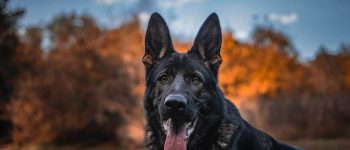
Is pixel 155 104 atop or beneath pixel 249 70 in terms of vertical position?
beneath

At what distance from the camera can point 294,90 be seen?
47.5m

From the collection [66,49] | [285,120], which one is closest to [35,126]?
[66,49]

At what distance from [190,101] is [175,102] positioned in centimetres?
26

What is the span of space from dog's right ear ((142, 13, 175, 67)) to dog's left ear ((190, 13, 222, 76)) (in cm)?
36

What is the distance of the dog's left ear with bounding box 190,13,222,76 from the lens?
6.20m

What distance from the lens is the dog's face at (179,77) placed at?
18.2 ft

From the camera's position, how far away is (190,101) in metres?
5.57

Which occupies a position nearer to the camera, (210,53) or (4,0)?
(210,53)

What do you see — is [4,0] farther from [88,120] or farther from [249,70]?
[249,70]

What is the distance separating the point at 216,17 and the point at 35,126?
31.3 meters

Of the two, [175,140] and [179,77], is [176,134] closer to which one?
[175,140]

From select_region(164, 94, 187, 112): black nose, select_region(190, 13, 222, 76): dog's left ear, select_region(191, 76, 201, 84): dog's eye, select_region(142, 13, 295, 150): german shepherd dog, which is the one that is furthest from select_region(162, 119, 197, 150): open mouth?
select_region(190, 13, 222, 76): dog's left ear

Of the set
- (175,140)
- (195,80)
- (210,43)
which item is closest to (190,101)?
(195,80)

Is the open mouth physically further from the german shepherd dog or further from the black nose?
the black nose
